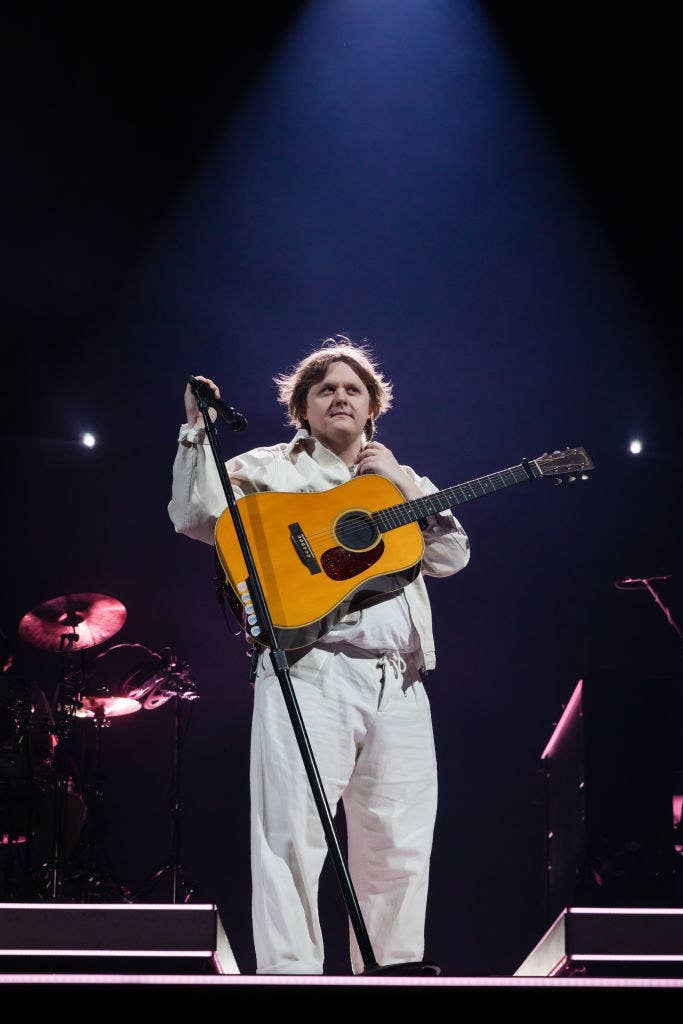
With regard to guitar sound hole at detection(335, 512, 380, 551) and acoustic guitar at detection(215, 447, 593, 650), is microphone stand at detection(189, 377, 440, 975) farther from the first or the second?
guitar sound hole at detection(335, 512, 380, 551)

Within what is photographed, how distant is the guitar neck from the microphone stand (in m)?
0.54

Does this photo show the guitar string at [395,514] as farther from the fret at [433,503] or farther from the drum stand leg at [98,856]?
the drum stand leg at [98,856]

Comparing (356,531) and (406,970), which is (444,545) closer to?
(356,531)

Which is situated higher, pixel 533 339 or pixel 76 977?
pixel 533 339

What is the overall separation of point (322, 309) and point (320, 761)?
4624mm

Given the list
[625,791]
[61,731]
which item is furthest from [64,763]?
[625,791]

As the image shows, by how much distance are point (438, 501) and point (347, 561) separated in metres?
0.34

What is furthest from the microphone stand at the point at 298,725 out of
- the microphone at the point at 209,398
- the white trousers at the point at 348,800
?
the white trousers at the point at 348,800

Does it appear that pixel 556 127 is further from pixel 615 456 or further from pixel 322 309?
pixel 615 456

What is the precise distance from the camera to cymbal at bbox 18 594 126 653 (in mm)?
6273

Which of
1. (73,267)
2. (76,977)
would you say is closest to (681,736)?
(76,977)

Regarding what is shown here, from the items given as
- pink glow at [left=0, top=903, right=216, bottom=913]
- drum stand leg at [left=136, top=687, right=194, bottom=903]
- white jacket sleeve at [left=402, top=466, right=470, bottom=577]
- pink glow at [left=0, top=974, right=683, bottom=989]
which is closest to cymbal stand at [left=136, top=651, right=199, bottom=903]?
drum stand leg at [left=136, top=687, right=194, bottom=903]

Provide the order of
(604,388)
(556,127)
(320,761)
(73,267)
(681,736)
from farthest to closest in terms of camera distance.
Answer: (604,388), (73,267), (556,127), (681,736), (320,761)

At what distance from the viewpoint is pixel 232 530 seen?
2.53m
